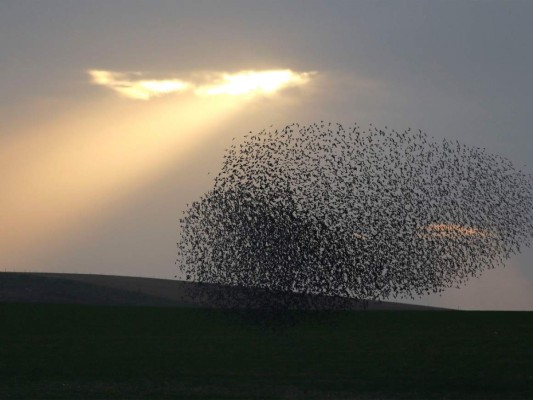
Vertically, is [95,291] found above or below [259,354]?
above

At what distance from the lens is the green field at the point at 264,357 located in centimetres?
2506

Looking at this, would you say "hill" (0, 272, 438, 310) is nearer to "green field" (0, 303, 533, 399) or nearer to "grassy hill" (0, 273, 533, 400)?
"grassy hill" (0, 273, 533, 400)

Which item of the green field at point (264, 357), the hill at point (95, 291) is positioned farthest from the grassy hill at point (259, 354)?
the hill at point (95, 291)

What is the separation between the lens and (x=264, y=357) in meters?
32.6

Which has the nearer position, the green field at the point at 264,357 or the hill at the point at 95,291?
the green field at the point at 264,357

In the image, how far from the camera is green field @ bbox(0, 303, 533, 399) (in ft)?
82.2

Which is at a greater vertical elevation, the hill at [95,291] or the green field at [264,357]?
the hill at [95,291]

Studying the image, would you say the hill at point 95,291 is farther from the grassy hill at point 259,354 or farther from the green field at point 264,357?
the green field at point 264,357

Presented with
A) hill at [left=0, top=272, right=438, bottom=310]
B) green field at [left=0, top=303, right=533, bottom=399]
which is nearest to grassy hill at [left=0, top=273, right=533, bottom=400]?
green field at [left=0, top=303, right=533, bottom=399]

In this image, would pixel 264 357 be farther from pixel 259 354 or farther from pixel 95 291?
pixel 95 291

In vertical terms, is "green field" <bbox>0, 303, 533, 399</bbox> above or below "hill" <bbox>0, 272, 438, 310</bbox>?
below

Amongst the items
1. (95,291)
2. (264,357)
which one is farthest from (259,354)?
(95,291)

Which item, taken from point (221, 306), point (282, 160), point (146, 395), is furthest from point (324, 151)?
point (146, 395)

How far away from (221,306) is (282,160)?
29.5 ft
